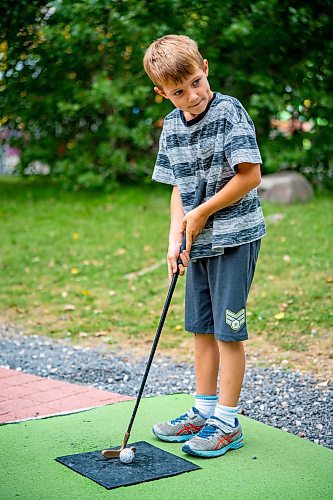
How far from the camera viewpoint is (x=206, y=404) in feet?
10.0

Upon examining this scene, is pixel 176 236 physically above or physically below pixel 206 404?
above

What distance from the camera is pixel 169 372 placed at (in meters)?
4.23

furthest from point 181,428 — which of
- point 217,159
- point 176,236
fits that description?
point 217,159

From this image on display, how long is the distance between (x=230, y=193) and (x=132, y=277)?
358cm

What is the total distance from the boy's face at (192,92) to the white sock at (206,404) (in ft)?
3.70

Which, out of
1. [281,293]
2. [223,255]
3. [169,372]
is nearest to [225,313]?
[223,255]

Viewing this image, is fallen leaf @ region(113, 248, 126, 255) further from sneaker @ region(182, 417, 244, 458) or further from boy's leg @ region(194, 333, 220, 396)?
sneaker @ region(182, 417, 244, 458)

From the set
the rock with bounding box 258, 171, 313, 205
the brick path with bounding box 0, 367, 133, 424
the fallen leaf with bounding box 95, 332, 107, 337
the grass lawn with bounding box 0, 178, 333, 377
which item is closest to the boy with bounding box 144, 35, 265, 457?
the brick path with bounding box 0, 367, 133, 424

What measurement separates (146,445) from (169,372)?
4.26 feet

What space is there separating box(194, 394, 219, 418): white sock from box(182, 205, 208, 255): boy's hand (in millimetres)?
633

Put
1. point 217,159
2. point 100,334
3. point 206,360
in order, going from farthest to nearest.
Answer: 1. point 100,334
2. point 206,360
3. point 217,159

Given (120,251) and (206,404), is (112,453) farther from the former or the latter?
(120,251)

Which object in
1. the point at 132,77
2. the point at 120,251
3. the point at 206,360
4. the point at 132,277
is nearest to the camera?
the point at 206,360

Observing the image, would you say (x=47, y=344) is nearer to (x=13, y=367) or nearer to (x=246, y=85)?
(x=13, y=367)
